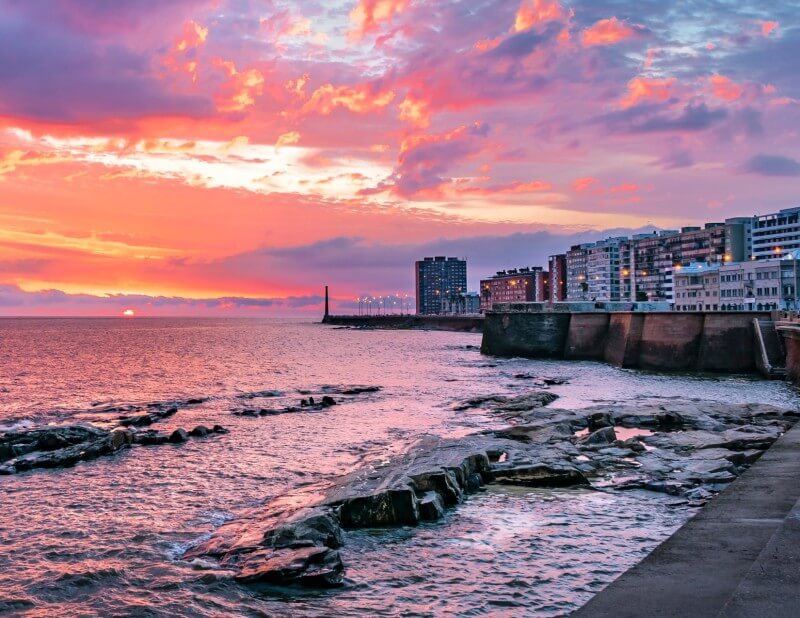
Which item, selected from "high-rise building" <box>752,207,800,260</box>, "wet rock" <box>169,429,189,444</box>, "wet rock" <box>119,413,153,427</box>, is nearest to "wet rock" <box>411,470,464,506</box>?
"wet rock" <box>169,429,189,444</box>

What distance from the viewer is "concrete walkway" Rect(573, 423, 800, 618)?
8.80 m

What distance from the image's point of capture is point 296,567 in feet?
48.7

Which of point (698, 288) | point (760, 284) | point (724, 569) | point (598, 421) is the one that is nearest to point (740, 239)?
point (698, 288)

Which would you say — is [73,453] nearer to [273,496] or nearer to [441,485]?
[273,496]

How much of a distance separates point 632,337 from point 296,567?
62.7 m

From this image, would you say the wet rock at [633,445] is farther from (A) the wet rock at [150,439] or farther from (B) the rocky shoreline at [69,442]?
(A) the wet rock at [150,439]

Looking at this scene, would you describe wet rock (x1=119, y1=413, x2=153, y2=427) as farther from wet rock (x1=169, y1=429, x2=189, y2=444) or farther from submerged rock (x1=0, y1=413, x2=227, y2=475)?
wet rock (x1=169, y1=429, x2=189, y2=444)

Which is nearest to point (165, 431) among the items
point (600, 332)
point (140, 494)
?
point (140, 494)

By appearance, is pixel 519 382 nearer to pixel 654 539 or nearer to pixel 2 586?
pixel 654 539

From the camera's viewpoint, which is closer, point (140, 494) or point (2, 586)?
point (2, 586)

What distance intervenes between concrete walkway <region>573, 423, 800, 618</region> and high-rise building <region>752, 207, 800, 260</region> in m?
172

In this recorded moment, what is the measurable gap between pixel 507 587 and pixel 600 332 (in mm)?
74702

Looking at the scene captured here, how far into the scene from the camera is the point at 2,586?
1525 centimetres

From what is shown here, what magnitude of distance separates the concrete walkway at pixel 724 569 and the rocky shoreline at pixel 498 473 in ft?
20.3
